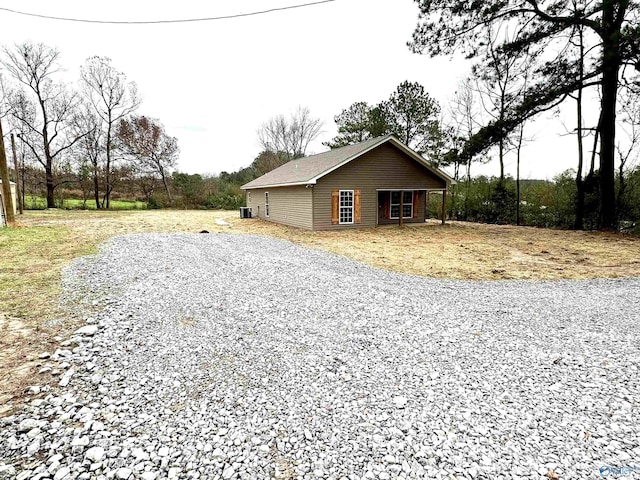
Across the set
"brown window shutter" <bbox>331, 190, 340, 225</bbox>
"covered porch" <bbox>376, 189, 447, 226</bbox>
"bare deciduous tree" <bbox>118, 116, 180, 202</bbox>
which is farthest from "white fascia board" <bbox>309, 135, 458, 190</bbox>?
"bare deciduous tree" <bbox>118, 116, 180, 202</bbox>

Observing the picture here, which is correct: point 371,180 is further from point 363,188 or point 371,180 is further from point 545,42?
point 545,42

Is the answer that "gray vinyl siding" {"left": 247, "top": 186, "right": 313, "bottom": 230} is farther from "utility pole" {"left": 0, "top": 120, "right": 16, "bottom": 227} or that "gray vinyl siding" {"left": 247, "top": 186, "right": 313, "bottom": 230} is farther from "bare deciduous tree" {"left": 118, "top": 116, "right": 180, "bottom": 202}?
"bare deciduous tree" {"left": 118, "top": 116, "right": 180, "bottom": 202}

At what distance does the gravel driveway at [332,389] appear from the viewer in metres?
1.94

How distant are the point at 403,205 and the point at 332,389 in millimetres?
15209

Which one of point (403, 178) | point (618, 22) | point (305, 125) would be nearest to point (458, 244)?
point (403, 178)

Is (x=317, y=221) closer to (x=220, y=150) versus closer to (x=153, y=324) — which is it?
(x=153, y=324)

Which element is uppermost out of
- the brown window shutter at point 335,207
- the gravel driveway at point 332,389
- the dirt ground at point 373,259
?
the brown window shutter at point 335,207

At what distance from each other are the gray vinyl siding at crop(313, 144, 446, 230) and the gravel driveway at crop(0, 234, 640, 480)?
9532 millimetres

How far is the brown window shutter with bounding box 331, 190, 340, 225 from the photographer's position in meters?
14.6

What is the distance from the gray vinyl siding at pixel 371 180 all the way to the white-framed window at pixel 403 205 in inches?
20.5

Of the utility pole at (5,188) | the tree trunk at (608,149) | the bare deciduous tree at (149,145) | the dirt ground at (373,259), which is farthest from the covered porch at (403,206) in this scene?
the bare deciduous tree at (149,145)

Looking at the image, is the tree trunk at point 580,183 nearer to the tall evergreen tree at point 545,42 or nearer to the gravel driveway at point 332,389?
the tall evergreen tree at point 545,42

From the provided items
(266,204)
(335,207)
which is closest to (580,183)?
(335,207)

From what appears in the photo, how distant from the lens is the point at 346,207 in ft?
49.3
